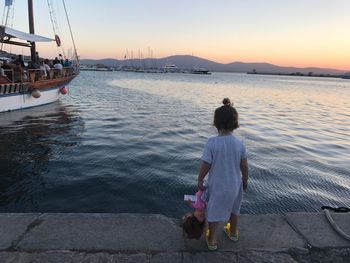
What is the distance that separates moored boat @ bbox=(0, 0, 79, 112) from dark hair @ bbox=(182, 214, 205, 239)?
16529 millimetres

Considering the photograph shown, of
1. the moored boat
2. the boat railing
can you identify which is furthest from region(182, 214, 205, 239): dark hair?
the boat railing

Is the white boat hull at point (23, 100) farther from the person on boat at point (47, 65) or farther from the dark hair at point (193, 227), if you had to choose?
the dark hair at point (193, 227)

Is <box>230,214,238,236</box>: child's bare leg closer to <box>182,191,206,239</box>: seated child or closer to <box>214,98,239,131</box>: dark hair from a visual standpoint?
<box>182,191,206,239</box>: seated child

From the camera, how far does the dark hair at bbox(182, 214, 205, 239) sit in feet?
12.1

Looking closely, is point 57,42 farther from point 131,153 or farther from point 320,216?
point 320,216

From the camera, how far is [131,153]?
35.2ft

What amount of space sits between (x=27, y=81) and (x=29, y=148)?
33.6 ft

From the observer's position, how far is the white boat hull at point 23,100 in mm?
17969

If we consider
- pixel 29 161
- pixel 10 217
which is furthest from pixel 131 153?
pixel 10 217

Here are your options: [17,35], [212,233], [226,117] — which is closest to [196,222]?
[212,233]

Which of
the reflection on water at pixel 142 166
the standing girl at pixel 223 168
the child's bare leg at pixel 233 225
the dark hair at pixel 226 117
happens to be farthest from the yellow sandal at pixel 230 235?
the reflection on water at pixel 142 166

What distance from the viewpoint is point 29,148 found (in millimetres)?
10812

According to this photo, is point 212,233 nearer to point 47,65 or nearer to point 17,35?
point 17,35

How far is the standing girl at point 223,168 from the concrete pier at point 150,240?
0.37m
